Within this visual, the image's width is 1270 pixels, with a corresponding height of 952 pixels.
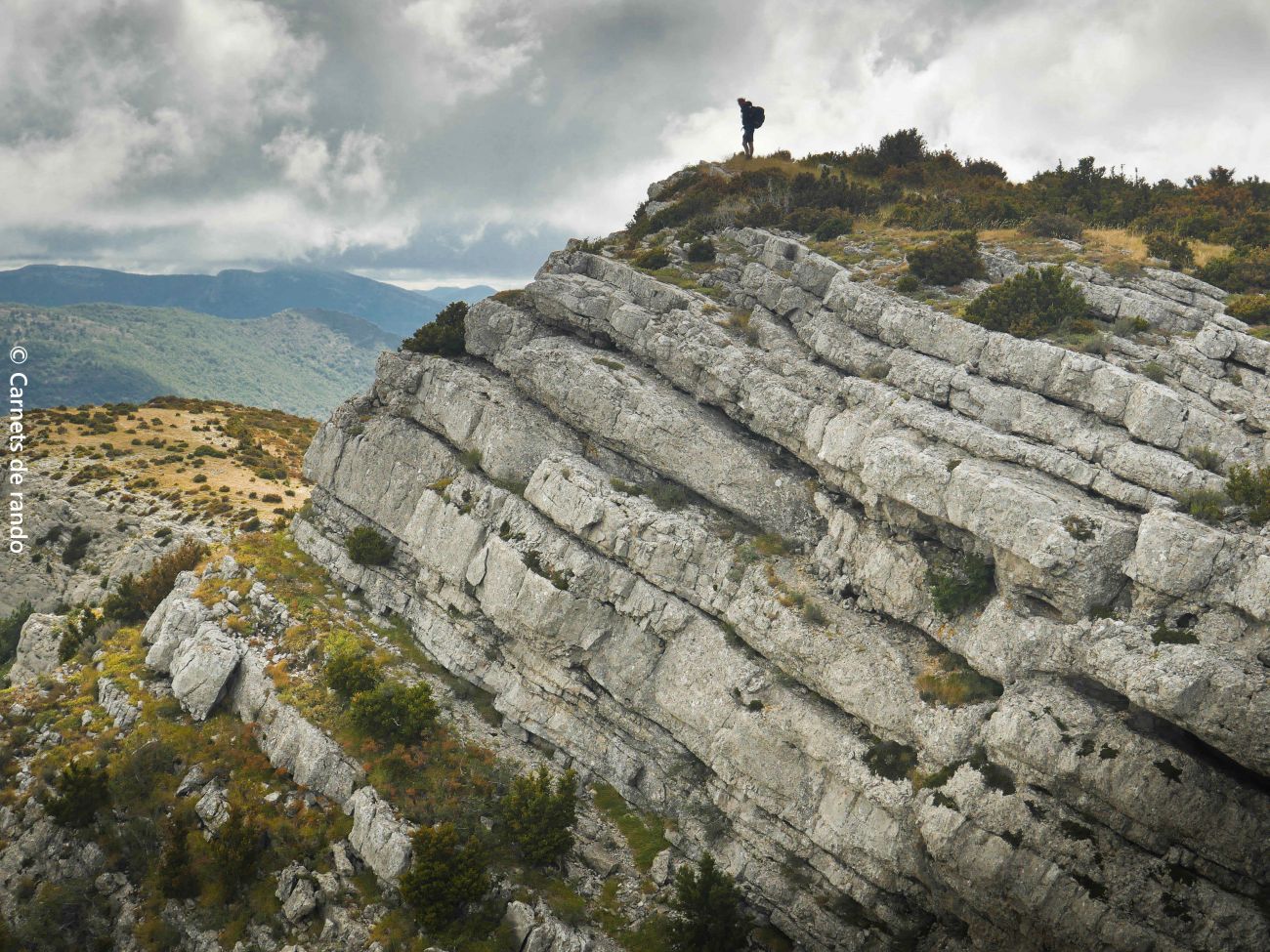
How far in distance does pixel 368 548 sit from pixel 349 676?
9169 mm

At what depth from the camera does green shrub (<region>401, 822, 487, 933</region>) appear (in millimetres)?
23766

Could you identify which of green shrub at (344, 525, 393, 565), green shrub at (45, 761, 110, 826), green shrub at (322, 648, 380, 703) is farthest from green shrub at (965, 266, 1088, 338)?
green shrub at (45, 761, 110, 826)

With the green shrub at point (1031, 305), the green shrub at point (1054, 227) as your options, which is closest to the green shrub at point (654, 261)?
the green shrub at point (1031, 305)

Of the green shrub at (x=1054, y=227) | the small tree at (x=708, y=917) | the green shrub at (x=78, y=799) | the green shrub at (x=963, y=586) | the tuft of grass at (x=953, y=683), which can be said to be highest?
the green shrub at (x=1054, y=227)

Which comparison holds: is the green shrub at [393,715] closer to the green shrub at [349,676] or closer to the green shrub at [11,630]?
the green shrub at [349,676]

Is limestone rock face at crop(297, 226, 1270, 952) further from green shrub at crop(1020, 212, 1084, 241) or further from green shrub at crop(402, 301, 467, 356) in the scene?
green shrub at crop(1020, 212, 1084, 241)

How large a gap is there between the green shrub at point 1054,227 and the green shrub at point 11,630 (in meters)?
71.2

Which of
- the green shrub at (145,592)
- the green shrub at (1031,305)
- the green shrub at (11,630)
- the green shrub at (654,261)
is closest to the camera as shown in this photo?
the green shrub at (1031,305)

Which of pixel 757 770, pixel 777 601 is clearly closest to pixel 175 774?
pixel 757 770

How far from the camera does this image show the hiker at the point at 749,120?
60753 mm

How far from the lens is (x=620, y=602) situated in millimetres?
31453

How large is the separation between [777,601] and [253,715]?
24919 mm

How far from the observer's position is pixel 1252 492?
21.1 meters

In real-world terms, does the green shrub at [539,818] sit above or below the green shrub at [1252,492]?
below
